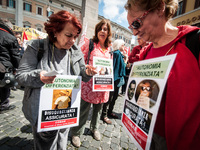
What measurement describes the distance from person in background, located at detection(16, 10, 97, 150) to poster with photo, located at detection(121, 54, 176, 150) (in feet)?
2.32

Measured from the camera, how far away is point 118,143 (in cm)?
210

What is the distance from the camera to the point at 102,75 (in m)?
1.91

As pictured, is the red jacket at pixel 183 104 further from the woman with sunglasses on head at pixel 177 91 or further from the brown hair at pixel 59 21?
the brown hair at pixel 59 21

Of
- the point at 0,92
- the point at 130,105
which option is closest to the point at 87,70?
the point at 130,105

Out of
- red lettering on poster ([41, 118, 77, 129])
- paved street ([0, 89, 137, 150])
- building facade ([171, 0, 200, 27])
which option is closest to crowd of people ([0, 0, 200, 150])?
red lettering on poster ([41, 118, 77, 129])

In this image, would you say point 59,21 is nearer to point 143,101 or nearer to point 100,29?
point 100,29

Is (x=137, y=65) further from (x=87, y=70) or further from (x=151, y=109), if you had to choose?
(x=87, y=70)

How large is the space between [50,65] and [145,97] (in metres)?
1.03

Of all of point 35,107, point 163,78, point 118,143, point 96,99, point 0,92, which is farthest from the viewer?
point 0,92

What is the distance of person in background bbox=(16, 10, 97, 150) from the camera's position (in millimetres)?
1048

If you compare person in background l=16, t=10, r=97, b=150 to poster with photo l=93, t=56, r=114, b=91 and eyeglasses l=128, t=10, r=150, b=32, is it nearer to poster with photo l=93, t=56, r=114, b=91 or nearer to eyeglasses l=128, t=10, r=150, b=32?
poster with photo l=93, t=56, r=114, b=91

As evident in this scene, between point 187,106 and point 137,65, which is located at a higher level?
point 137,65

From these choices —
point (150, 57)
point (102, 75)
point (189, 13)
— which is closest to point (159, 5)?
point (150, 57)

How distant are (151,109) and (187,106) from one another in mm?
240
